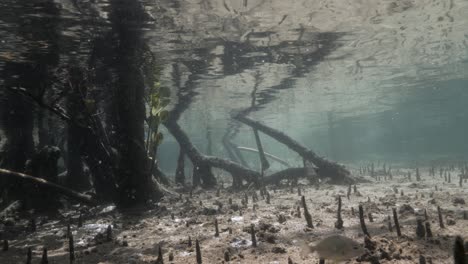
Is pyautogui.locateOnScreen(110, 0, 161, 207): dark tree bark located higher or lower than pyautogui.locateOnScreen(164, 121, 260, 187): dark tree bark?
higher

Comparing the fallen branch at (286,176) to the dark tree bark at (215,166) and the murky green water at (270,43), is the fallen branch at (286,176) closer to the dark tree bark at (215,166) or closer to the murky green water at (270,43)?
the dark tree bark at (215,166)

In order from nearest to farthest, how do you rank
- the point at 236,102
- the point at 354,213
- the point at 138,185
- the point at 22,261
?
the point at 22,261, the point at 354,213, the point at 138,185, the point at 236,102

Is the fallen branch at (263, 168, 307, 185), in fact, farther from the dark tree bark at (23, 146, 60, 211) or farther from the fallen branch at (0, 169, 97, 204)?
the dark tree bark at (23, 146, 60, 211)

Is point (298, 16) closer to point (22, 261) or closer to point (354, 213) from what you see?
point (354, 213)

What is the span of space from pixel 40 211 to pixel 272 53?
1338cm

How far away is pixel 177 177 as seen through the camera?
20.5 meters

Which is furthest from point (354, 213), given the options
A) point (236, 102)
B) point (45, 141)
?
point (236, 102)

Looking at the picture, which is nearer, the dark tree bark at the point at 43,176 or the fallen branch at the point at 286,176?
the dark tree bark at the point at 43,176

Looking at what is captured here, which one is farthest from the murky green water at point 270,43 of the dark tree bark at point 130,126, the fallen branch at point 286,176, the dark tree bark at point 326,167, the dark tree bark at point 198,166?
the fallen branch at point 286,176

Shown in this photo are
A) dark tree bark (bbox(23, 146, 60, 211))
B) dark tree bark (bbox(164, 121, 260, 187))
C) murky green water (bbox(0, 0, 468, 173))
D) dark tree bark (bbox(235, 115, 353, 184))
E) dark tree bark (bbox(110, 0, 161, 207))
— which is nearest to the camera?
dark tree bark (bbox(110, 0, 161, 207))

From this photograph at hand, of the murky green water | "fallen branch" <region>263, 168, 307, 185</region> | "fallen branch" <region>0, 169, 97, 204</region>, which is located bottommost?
"fallen branch" <region>263, 168, 307, 185</region>

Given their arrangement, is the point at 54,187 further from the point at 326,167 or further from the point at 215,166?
the point at 326,167

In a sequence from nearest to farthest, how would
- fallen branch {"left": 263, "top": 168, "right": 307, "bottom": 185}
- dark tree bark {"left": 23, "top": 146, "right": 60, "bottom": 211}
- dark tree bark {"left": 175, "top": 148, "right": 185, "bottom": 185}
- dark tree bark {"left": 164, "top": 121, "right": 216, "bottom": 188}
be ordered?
dark tree bark {"left": 23, "top": 146, "right": 60, "bottom": 211} → fallen branch {"left": 263, "top": 168, "right": 307, "bottom": 185} → dark tree bark {"left": 164, "top": 121, "right": 216, "bottom": 188} → dark tree bark {"left": 175, "top": 148, "right": 185, "bottom": 185}

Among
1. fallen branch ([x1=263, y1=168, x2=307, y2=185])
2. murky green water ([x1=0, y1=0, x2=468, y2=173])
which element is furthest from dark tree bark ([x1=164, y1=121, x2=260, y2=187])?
murky green water ([x1=0, y1=0, x2=468, y2=173])
